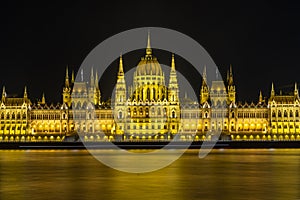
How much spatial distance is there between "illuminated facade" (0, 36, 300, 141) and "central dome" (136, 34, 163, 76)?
6262 mm

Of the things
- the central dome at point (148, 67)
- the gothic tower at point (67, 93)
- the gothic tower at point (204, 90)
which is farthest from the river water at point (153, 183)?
the central dome at point (148, 67)

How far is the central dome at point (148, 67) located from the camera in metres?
129

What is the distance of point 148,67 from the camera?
12950 centimetres

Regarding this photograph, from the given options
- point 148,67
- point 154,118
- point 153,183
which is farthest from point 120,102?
point 153,183

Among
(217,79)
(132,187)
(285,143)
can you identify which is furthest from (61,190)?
(217,79)

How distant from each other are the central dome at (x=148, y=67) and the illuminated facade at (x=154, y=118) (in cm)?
626

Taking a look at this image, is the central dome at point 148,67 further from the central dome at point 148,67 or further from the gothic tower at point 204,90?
the gothic tower at point 204,90

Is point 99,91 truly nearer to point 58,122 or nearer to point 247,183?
point 58,122

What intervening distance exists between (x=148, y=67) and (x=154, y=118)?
15591mm

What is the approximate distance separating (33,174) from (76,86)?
300ft

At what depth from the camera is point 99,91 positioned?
13300 cm

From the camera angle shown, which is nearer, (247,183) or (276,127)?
(247,183)

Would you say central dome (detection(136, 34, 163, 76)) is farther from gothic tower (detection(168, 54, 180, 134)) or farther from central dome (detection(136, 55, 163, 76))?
gothic tower (detection(168, 54, 180, 134))

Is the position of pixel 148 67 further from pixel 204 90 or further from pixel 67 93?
pixel 67 93
